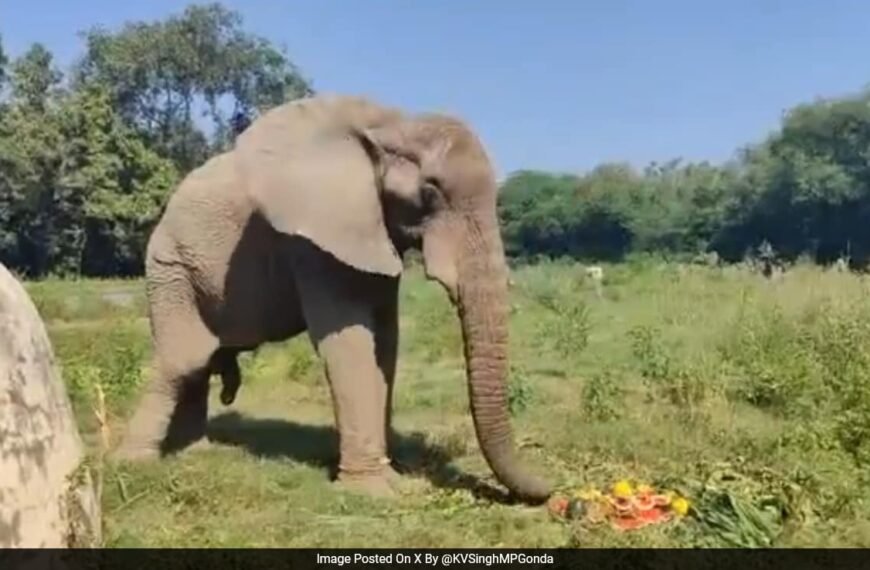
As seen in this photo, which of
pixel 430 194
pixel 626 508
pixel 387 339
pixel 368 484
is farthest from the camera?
pixel 387 339

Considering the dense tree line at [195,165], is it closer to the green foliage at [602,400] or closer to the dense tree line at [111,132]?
the dense tree line at [111,132]

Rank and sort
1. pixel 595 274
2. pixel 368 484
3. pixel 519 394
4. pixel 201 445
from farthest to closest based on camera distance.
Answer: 1. pixel 595 274
2. pixel 519 394
3. pixel 201 445
4. pixel 368 484

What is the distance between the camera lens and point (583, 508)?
671 centimetres

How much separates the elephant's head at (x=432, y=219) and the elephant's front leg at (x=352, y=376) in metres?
0.39

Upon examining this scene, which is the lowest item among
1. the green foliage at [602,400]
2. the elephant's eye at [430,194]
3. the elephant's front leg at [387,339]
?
the green foliage at [602,400]

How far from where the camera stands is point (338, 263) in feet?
25.5

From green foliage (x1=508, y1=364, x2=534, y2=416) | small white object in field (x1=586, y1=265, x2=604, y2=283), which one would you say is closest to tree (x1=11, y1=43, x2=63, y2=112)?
small white object in field (x1=586, y1=265, x2=604, y2=283)

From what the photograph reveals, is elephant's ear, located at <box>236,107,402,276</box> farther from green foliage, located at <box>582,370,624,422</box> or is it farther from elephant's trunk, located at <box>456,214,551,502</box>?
green foliage, located at <box>582,370,624,422</box>

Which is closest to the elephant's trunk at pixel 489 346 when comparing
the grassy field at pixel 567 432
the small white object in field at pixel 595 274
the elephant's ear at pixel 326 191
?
the grassy field at pixel 567 432

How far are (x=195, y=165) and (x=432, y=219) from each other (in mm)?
39403

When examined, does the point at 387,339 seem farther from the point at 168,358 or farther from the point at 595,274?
the point at 595,274

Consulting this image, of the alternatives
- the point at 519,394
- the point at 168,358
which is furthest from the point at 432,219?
the point at 519,394

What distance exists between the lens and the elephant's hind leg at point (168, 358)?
864 centimetres
